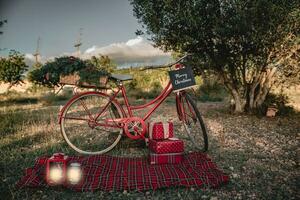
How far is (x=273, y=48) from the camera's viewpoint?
8.85m

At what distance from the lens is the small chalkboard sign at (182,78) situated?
17.5ft

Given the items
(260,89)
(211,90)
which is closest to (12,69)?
(211,90)

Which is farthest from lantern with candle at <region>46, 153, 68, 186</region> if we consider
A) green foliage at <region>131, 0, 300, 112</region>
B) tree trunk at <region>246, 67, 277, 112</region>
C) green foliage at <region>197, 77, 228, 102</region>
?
green foliage at <region>197, 77, 228, 102</region>

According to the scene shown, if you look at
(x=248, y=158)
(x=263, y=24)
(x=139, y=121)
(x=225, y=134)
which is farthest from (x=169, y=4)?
(x=248, y=158)

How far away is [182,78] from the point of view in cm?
536

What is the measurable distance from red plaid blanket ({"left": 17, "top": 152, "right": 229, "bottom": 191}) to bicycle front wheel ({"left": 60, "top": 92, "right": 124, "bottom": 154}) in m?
0.63

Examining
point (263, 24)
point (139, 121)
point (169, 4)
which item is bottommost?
point (139, 121)

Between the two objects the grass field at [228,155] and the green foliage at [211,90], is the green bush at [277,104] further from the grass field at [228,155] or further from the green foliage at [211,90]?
the green foliage at [211,90]

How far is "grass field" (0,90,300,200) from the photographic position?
397cm

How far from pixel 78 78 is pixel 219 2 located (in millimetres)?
5028

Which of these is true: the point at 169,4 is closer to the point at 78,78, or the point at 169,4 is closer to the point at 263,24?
the point at 263,24

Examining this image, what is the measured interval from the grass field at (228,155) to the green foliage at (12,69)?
15272 mm

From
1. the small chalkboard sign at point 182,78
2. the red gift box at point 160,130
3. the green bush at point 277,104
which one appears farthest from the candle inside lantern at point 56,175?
the green bush at point 277,104

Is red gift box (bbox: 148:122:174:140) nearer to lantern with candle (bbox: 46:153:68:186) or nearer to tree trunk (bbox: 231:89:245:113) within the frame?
lantern with candle (bbox: 46:153:68:186)
